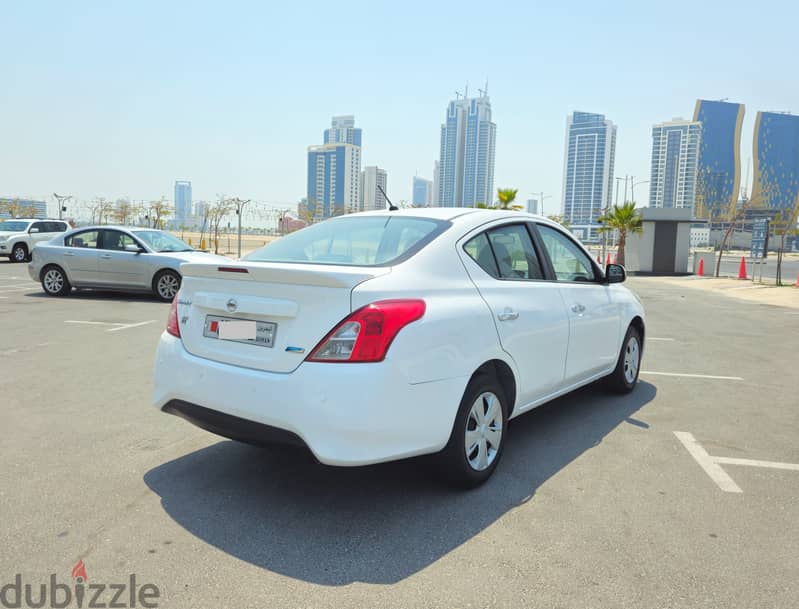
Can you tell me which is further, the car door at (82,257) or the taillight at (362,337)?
the car door at (82,257)

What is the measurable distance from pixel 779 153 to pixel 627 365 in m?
176

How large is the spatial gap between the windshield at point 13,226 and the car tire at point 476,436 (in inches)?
1117

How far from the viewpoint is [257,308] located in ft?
10.7

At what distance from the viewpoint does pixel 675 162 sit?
13688cm

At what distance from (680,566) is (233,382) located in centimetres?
231

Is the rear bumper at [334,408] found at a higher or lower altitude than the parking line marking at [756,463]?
higher

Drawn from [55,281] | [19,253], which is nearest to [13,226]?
[19,253]

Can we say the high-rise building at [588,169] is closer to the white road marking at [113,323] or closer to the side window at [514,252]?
the white road marking at [113,323]

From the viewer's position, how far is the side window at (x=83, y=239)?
525 inches

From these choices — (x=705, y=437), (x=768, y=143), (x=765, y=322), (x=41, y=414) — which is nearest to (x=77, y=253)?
(x=41, y=414)

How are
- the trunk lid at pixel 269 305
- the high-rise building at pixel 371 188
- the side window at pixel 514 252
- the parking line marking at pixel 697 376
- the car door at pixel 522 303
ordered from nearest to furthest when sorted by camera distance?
the trunk lid at pixel 269 305
the car door at pixel 522 303
the side window at pixel 514 252
the parking line marking at pixel 697 376
the high-rise building at pixel 371 188

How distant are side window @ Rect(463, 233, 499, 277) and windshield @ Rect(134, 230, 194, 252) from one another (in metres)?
10.8

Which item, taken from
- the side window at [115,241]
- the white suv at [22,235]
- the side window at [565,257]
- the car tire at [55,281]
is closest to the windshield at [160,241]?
the side window at [115,241]

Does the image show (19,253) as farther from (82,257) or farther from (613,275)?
(613,275)
